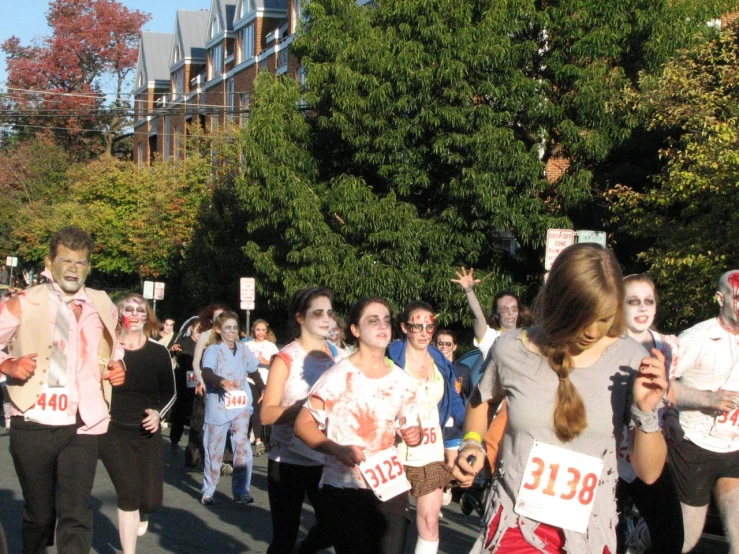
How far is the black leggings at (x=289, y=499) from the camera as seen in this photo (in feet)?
20.5

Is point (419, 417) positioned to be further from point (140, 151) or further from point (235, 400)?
point (140, 151)

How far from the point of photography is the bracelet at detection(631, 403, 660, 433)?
341 cm

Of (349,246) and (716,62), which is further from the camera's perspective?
(349,246)

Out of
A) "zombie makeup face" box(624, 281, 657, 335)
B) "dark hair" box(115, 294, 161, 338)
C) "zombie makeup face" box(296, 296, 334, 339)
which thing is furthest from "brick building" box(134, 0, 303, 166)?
"zombie makeup face" box(624, 281, 657, 335)

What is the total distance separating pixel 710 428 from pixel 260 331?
9.99 m

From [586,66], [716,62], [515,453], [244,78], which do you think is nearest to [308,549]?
[515,453]

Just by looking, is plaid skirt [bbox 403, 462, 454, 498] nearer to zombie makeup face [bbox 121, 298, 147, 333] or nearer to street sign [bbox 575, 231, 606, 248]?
zombie makeup face [bbox 121, 298, 147, 333]

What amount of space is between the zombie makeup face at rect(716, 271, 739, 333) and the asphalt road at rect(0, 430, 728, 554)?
1825 millimetres

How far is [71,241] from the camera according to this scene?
604cm

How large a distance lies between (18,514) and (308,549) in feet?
13.7

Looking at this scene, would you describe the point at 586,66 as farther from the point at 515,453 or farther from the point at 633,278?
the point at 515,453

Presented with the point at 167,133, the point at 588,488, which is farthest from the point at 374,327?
the point at 167,133

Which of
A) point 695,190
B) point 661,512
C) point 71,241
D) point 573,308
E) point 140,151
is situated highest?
point 140,151

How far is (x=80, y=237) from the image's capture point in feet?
20.1
